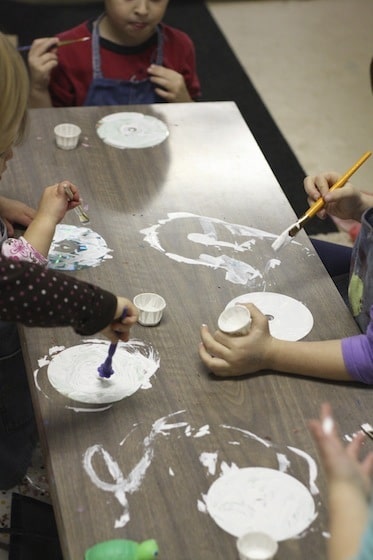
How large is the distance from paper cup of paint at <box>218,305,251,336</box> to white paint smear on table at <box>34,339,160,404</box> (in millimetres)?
120

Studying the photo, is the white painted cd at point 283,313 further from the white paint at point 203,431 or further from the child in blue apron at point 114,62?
the child in blue apron at point 114,62

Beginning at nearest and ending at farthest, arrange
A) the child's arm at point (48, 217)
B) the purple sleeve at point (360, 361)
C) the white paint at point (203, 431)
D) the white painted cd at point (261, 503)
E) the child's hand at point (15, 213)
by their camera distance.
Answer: the white painted cd at point (261, 503) < the white paint at point (203, 431) < the purple sleeve at point (360, 361) < the child's arm at point (48, 217) < the child's hand at point (15, 213)

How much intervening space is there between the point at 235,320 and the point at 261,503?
1.09ft

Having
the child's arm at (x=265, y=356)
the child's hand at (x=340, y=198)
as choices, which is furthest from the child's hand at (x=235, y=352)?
the child's hand at (x=340, y=198)

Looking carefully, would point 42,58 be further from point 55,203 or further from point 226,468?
point 226,468

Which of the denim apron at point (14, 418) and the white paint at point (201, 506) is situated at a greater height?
the white paint at point (201, 506)

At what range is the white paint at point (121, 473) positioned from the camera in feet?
3.47

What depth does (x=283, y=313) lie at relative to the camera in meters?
1.40

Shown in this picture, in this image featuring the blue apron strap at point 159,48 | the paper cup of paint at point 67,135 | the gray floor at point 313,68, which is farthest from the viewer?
the gray floor at point 313,68

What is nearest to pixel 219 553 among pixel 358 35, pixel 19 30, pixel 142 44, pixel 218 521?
pixel 218 521

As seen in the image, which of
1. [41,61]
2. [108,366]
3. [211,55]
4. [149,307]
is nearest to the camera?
[108,366]

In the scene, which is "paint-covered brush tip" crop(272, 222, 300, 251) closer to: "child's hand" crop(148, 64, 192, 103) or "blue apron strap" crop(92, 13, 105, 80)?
"child's hand" crop(148, 64, 192, 103)

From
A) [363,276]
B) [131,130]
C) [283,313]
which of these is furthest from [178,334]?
[131,130]

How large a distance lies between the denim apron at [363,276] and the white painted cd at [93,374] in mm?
440
